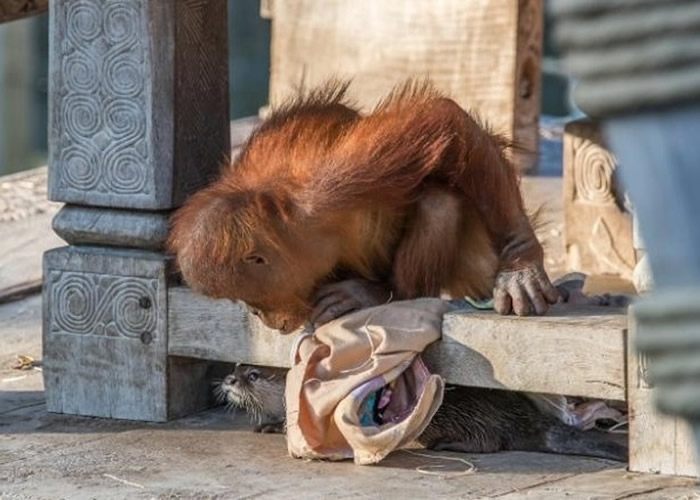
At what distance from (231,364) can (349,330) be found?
2.67 feet

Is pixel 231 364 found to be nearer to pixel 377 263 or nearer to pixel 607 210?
pixel 377 263

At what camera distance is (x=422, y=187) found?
3.78 metres

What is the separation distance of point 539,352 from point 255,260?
690 mm

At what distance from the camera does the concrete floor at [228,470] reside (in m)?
3.47

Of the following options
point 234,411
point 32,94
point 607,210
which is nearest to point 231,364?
point 234,411

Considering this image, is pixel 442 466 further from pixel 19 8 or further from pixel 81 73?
pixel 19 8

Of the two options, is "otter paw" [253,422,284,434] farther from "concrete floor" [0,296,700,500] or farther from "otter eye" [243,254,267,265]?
"otter eye" [243,254,267,265]

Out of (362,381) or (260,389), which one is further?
(260,389)

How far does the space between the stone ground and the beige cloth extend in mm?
67

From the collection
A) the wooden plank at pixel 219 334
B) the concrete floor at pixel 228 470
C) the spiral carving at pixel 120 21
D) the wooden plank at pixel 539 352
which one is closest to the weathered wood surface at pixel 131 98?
the spiral carving at pixel 120 21

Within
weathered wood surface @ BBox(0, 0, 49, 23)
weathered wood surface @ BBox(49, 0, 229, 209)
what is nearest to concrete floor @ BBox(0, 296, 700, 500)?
weathered wood surface @ BBox(49, 0, 229, 209)

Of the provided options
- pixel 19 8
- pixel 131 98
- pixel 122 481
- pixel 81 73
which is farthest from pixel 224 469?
pixel 19 8

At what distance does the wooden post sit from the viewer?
4.09 metres

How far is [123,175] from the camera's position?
4.14m
